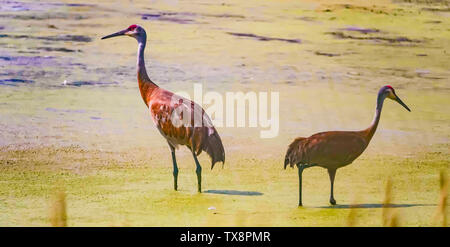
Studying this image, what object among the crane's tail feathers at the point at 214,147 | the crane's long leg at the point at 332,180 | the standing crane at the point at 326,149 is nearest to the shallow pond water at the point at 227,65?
the crane's tail feathers at the point at 214,147

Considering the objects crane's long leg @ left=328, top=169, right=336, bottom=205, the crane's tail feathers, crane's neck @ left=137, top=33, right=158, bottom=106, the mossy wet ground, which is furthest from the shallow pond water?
crane's long leg @ left=328, top=169, right=336, bottom=205

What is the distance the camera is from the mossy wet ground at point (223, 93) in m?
5.05

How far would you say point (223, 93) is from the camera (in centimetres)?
707

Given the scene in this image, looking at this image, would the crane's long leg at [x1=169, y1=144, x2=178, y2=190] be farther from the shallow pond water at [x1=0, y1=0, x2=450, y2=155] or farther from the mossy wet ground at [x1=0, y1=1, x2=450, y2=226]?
the shallow pond water at [x1=0, y1=0, x2=450, y2=155]

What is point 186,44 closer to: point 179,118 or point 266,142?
point 266,142

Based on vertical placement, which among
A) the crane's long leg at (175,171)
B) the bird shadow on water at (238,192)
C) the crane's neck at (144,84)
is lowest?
the bird shadow on water at (238,192)

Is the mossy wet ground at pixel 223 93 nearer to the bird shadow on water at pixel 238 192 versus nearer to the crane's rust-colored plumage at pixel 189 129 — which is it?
the bird shadow on water at pixel 238 192

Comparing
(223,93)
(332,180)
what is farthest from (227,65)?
(332,180)

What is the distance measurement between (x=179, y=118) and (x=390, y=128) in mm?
2088

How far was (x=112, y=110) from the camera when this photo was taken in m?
6.70

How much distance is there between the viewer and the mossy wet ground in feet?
16.6

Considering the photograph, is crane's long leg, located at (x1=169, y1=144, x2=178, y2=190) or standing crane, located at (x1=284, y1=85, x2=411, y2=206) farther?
crane's long leg, located at (x1=169, y1=144, x2=178, y2=190)
